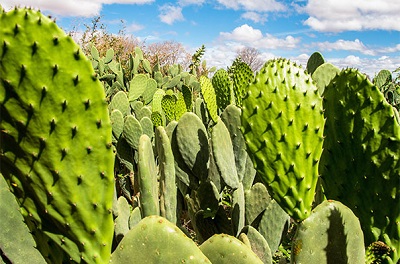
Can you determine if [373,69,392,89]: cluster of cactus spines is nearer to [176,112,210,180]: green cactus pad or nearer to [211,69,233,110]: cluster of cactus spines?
[211,69,233,110]: cluster of cactus spines

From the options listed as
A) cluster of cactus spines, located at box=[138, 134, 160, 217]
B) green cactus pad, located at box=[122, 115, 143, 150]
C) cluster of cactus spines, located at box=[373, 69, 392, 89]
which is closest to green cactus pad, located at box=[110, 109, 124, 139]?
green cactus pad, located at box=[122, 115, 143, 150]

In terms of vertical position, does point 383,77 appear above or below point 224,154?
above

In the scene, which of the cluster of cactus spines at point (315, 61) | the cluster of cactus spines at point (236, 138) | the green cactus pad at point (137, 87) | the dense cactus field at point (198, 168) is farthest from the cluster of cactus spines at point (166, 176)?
the green cactus pad at point (137, 87)

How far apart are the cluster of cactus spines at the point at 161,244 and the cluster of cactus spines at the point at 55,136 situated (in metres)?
0.08

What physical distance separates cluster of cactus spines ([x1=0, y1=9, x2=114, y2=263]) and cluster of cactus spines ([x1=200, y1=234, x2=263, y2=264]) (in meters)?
0.31

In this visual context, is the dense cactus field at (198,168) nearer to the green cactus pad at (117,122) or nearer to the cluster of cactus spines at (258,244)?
the cluster of cactus spines at (258,244)

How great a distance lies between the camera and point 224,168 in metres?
1.87

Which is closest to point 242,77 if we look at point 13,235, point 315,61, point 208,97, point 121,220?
point 208,97

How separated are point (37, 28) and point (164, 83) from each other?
15.5 ft

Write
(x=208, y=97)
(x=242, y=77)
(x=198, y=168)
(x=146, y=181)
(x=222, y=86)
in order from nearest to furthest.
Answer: (x=146, y=181) < (x=198, y=168) < (x=208, y=97) < (x=242, y=77) < (x=222, y=86)

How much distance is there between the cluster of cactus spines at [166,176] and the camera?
5.59 feet

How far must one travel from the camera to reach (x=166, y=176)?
1713 mm

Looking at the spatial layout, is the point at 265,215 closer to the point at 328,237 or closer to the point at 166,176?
the point at 166,176

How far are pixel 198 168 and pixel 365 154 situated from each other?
34.4 inches
